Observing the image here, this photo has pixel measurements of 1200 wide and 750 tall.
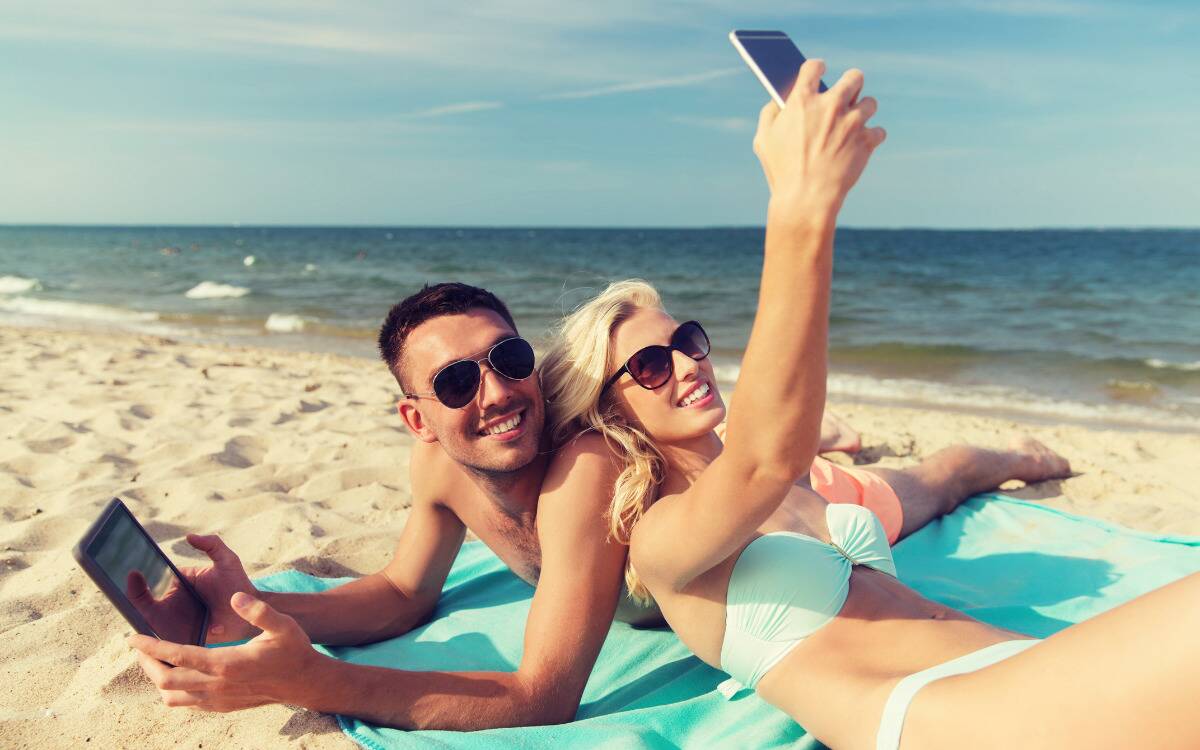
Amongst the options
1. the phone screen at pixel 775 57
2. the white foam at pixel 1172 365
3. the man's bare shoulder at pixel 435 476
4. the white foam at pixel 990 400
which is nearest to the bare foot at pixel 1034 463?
the white foam at pixel 990 400

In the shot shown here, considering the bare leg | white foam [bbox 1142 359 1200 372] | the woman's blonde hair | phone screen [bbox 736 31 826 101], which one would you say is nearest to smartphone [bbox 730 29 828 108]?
phone screen [bbox 736 31 826 101]

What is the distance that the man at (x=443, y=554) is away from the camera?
221 centimetres

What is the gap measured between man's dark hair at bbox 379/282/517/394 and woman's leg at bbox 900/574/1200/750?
1704 millimetres

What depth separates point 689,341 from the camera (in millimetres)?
2660

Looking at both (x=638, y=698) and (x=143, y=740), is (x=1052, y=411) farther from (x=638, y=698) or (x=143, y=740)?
(x=143, y=740)

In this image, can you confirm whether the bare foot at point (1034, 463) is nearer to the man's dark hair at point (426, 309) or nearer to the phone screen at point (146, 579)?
the man's dark hair at point (426, 309)

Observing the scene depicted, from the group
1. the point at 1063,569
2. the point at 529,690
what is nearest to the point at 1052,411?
the point at 1063,569

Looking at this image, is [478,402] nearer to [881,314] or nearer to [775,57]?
[775,57]

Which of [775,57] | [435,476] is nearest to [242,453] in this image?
[435,476]

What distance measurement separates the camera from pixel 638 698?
294cm

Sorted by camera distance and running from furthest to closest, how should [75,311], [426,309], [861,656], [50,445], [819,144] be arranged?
[75,311]
[50,445]
[426,309]
[861,656]
[819,144]

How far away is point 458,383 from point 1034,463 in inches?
159

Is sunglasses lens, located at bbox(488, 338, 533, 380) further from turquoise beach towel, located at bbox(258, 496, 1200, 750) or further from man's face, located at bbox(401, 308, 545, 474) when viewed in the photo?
turquoise beach towel, located at bbox(258, 496, 1200, 750)

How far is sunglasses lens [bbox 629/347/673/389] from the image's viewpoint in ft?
8.52
